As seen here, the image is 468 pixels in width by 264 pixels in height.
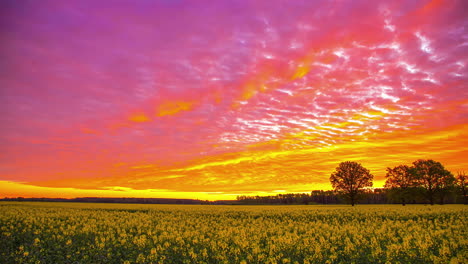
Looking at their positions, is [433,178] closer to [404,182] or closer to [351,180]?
[404,182]

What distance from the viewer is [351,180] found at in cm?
6812

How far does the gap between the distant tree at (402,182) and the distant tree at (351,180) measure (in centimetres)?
1086

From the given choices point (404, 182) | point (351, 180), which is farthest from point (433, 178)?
point (351, 180)

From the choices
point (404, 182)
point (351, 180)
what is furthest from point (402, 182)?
point (351, 180)

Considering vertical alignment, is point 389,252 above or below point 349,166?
below

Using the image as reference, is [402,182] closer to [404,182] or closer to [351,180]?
[404,182]

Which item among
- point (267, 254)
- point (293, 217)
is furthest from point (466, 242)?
point (293, 217)

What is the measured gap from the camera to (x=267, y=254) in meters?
10.6

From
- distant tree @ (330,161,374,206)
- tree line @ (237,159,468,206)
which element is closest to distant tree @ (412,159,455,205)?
tree line @ (237,159,468,206)

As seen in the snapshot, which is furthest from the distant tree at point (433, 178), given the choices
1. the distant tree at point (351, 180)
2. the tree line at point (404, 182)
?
the distant tree at point (351, 180)

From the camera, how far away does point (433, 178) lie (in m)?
70.3

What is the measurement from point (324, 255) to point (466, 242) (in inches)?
265

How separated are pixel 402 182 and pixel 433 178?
7.02 metres

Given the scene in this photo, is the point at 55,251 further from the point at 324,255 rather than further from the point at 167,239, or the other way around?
the point at 324,255
